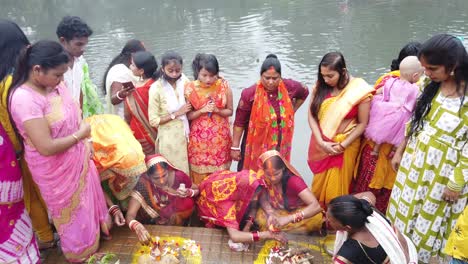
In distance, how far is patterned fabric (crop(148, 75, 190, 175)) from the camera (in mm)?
3352

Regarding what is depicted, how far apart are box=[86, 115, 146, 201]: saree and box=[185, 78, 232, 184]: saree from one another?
616 millimetres

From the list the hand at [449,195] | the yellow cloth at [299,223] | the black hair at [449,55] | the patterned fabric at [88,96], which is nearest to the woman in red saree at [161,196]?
the yellow cloth at [299,223]

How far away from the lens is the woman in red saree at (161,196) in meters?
3.05

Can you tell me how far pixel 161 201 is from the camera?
10.5ft

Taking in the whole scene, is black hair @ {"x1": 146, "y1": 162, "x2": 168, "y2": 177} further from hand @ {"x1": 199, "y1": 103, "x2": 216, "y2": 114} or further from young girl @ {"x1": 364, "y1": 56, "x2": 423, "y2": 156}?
young girl @ {"x1": 364, "y1": 56, "x2": 423, "y2": 156}

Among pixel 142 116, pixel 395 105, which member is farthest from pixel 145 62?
pixel 395 105

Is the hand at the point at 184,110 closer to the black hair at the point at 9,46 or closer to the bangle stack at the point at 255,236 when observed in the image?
the bangle stack at the point at 255,236

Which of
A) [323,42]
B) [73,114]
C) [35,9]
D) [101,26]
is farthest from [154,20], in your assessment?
[73,114]

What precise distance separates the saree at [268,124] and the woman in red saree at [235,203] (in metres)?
→ 0.40

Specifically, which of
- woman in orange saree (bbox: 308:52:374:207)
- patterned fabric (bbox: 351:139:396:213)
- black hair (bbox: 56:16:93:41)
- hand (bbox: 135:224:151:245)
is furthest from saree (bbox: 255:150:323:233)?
black hair (bbox: 56:16:93:41)

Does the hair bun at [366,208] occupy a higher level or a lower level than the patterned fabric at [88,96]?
lower

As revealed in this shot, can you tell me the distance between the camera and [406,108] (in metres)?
2.84

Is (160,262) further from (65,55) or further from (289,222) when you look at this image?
(65,55)

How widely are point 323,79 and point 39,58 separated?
194 cm
